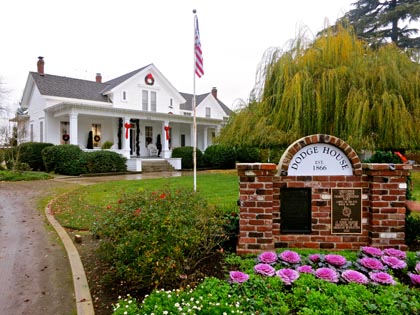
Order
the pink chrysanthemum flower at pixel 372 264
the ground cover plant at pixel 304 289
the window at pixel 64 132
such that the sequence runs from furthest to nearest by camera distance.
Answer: the window at pixel 64 132, the pink chrysanthemum flower at pixel 372 264, the ground cover plant at pixel 304 289

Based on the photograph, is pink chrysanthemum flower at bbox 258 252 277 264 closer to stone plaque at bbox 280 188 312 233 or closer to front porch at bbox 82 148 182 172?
stone plaque at bbox 280 188 312 233

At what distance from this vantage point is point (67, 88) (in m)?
21.8

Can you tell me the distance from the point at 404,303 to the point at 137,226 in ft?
8.89

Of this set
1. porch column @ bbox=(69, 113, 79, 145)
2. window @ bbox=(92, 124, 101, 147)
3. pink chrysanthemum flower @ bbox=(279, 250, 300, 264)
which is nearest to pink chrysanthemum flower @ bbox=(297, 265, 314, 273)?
pink chrysanthemum flower @ bbox=(279, 250, 300, 264)

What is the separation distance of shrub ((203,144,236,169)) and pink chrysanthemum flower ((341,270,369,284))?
716 inches

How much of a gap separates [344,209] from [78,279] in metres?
3.51

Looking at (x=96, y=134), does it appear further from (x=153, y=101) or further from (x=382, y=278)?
(x=382, y=278)

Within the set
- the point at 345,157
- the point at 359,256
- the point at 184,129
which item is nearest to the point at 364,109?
the point at 345,157

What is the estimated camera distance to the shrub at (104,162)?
16453 mm

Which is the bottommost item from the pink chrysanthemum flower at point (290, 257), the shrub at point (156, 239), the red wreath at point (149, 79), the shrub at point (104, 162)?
the pink chrysanthemum flower at point (290, 257)

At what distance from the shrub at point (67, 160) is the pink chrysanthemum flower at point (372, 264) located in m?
15.7

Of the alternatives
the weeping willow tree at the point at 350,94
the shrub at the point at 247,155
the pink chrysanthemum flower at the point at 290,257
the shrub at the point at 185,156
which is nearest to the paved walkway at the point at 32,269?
the pink chrysanthemum flower at the point at 290,257

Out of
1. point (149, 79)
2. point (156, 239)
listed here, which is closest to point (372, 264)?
point (156, 239)

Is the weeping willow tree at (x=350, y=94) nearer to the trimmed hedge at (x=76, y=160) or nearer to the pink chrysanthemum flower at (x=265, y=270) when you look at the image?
the pink chrysanthemum flower at (x=265, y=270)
